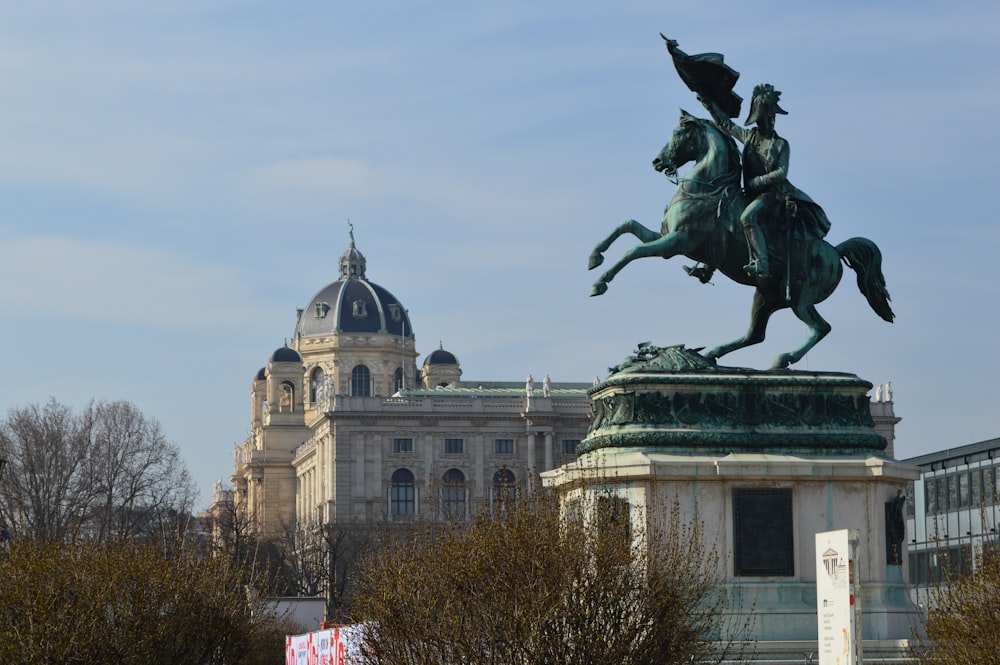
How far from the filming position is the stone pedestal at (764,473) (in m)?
28.4

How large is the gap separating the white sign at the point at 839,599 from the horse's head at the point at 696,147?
28.5ft

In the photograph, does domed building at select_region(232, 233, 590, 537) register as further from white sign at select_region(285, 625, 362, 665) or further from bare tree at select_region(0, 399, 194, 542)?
white sign at select_region(285, 625, 362, 665)

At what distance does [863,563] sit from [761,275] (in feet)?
13.8

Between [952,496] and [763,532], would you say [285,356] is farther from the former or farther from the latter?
[763,532]

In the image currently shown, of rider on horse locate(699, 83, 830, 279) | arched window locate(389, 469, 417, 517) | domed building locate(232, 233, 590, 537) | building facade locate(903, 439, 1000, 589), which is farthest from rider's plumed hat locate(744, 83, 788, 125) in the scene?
arched window locate(389, 469, 417, 517)

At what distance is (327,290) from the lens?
653 ft

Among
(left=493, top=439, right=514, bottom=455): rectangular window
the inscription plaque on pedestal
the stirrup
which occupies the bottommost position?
the inscription plaque on pedestal

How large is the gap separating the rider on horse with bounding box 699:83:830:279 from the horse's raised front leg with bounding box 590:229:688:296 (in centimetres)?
94

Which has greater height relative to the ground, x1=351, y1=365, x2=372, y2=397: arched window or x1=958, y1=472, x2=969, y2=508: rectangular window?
x1=351, y1=365, x2=372, y2=397: arched window

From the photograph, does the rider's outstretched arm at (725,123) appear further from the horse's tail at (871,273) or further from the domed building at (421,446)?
the domed building at (421,446)

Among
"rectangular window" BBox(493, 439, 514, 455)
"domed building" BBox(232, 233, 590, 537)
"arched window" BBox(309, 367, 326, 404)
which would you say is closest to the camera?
"domed building" BBox(232, 233, 590, 537)

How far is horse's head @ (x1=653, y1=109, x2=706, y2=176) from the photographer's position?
30.1m

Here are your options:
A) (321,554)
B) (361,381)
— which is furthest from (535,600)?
(361,381)

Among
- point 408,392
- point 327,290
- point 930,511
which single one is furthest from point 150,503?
point 327,290
